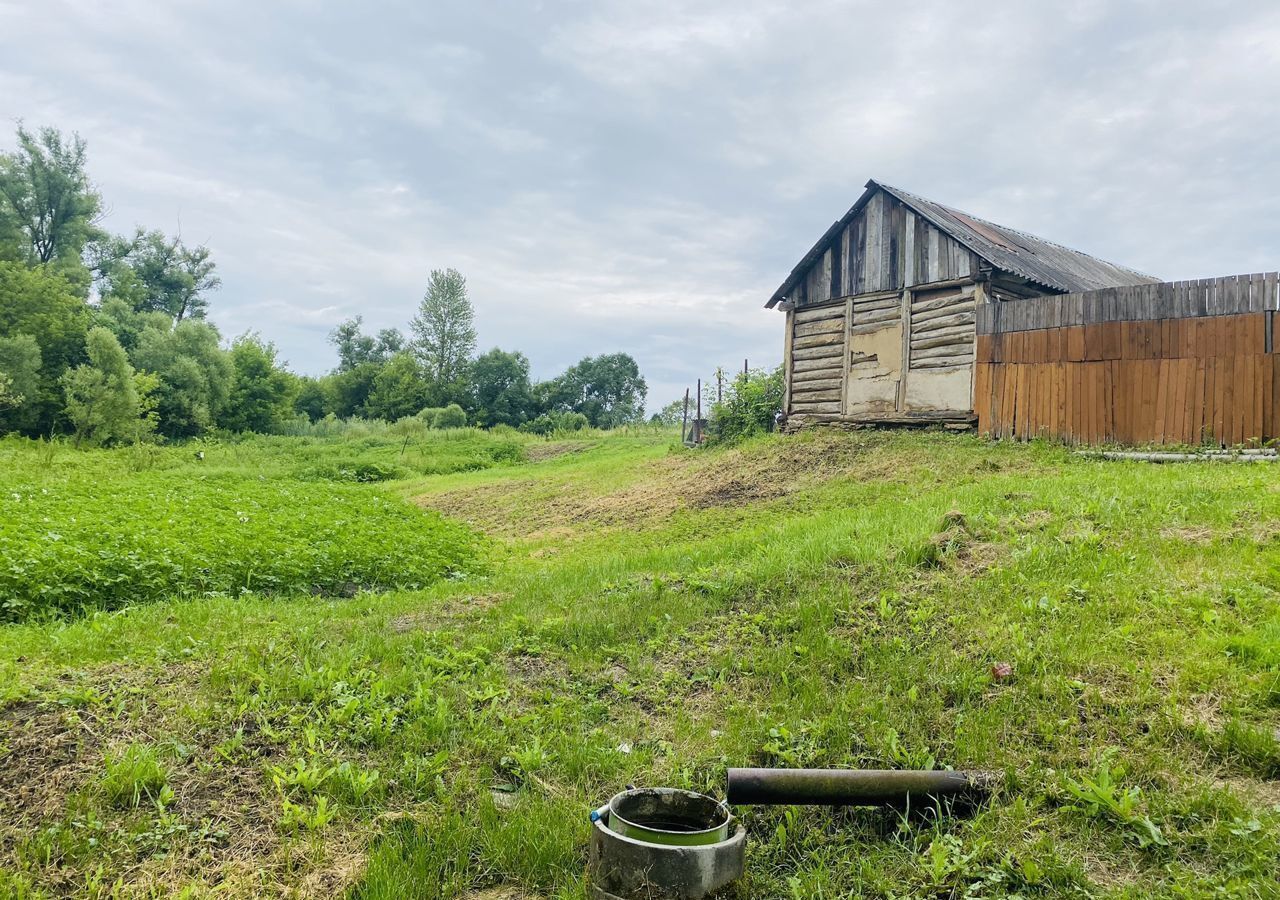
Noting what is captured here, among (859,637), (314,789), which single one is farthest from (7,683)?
(859,637)

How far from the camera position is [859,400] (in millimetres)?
17562

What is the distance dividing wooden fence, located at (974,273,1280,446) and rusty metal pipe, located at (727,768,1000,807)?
34.7 ft

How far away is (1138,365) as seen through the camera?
12266 millimetres

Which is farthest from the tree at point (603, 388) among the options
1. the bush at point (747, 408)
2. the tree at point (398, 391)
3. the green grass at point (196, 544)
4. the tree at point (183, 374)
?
the green grass at point (196, 544)

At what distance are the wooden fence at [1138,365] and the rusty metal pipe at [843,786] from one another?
1056 cm

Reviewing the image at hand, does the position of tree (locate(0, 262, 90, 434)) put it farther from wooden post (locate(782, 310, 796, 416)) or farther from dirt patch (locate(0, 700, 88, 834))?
dirt patch (locate(0, 700, 88, 834))

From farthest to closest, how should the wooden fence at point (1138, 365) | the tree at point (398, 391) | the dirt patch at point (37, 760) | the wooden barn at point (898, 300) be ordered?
the tree at point (398, 391), the wooden barn at point (898, 300), the wooden fence at point (1138, 365), the dirt patch at point (37, 760)

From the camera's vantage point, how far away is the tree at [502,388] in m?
59.7

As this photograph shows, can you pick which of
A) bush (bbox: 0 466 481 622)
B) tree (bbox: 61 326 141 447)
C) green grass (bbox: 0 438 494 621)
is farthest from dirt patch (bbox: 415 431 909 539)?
tree (bbox: 61 326 141 447)

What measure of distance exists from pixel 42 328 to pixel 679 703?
1731 inches

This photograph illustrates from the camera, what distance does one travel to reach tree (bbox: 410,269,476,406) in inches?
2445

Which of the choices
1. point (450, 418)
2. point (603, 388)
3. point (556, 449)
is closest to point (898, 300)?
point (556, 449)

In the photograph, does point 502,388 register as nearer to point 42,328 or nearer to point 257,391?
point 257,391

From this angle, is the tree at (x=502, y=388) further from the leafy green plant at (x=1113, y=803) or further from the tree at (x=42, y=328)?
the leafy green plant at (x=1113, y=803)
